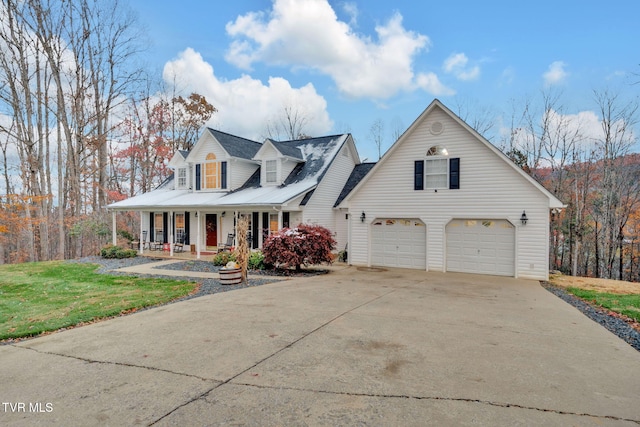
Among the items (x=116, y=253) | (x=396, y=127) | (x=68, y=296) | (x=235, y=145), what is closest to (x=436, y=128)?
(x=235, y=145)

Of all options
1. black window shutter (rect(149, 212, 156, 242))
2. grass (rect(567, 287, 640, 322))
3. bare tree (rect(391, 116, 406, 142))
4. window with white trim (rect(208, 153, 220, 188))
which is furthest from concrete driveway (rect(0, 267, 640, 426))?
bare tree (rect(391, 116, 406, 142))

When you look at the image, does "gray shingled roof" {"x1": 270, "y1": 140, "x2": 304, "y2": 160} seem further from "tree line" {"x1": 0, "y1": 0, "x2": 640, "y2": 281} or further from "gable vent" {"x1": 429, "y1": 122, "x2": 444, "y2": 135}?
"tree line" {"x1": 0, "y1": 0, "x2": 640, "y2": 281}

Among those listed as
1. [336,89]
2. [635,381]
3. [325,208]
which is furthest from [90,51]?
[635,381]

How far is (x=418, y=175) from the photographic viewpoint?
1380 centimetres

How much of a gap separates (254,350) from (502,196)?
1079 cm

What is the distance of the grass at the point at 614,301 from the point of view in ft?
24.9

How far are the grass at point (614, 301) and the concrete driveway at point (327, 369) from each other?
4.02 ft

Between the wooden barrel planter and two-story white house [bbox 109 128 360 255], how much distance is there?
576 cm

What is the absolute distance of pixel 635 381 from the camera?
4047 mm

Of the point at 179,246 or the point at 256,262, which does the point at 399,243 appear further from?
the point at 179,246

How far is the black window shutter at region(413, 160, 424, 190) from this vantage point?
1374cm

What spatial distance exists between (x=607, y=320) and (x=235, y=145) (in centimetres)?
1801

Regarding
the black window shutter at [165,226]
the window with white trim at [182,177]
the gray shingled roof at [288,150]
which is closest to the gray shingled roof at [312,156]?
the gray shingled roof at [288,150]

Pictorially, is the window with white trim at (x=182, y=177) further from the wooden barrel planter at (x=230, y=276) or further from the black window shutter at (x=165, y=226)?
the wooden barrel planter at (x=230, y=276)
